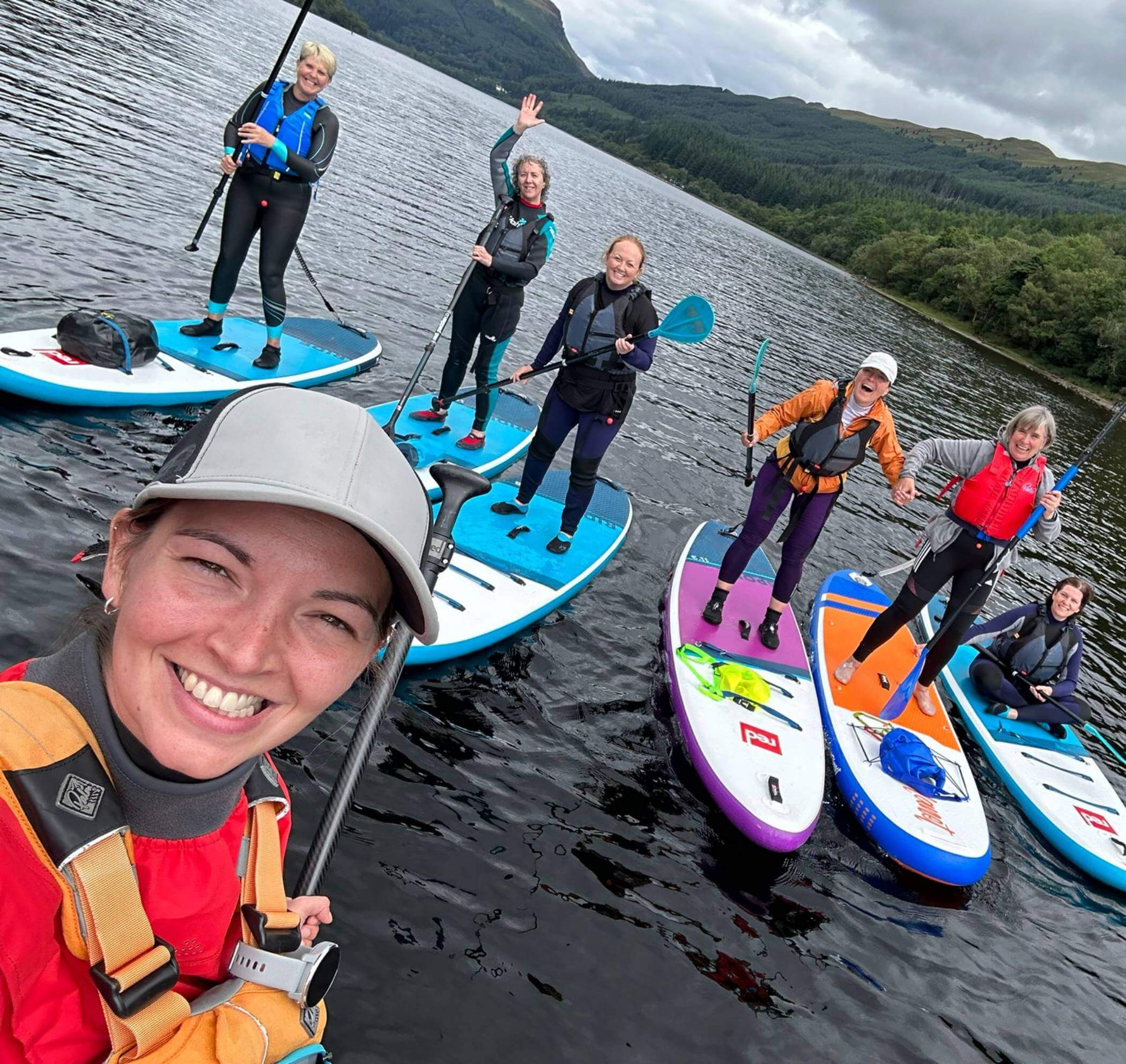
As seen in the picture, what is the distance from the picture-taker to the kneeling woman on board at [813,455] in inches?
289

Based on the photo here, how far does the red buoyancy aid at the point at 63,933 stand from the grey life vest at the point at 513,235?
25.1 ft

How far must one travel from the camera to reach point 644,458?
1396cm

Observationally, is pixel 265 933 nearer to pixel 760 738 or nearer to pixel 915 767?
pixel 760 738

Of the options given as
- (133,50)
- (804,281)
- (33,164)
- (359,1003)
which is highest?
(804,281)

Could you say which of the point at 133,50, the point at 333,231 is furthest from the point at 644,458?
the point at 133,50

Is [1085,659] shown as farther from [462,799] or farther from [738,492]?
[462,799]

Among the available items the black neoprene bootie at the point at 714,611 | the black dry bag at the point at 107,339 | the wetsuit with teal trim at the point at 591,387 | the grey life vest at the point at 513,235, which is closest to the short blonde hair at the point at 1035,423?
the black neoprene bootie at the point at 714,611

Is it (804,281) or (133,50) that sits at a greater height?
(804,281)

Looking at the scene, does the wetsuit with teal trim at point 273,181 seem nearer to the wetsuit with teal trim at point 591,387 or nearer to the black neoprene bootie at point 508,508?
the wetsuit with teal trim at point 591,387

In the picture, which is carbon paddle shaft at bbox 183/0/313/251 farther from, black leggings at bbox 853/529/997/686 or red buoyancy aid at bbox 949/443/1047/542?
black leggings at bbox 853/529/997/686

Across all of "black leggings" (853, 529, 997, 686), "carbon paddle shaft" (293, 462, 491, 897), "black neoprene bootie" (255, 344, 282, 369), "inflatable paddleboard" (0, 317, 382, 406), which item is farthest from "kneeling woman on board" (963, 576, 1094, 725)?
"black neoprene bootie" (255, 344, 282, 369)

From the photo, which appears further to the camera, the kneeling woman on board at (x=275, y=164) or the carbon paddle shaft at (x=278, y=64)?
the carbon paddle shaft at (x=278, y=64)

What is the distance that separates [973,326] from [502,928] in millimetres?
65287

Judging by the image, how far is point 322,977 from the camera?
6.49ft
